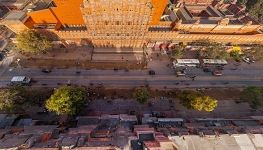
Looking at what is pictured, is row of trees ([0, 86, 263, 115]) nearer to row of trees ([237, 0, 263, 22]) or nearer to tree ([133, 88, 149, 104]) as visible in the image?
tree ([133, 88, 149, 104])

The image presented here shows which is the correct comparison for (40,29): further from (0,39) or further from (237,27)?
(237,27)

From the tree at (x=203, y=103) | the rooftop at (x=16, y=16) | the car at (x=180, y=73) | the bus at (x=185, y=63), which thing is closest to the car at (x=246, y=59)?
the bus at (x=185, y=63)

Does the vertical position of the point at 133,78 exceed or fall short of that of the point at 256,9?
it falls short

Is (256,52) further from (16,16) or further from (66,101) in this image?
(16,16)

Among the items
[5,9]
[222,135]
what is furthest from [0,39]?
[222,135]

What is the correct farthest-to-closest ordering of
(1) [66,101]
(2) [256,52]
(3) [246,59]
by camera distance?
(3) [246,59] < (2) [256,52] < (1) [66,101]

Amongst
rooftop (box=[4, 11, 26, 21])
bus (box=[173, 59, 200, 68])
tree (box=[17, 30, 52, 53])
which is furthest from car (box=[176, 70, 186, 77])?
rooftop (box=[4, 11, 26, 21])

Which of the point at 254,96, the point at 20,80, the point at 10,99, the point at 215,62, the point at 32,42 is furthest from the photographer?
the point at 215,62

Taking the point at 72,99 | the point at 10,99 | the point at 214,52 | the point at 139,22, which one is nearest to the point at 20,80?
the point at 10,99
